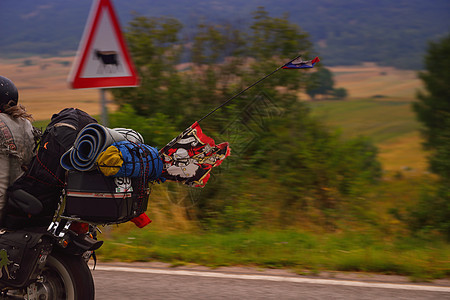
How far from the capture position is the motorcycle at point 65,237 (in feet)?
9.92

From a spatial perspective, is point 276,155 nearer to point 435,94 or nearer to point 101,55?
point 435,94

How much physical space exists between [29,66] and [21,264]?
17376 millimetres

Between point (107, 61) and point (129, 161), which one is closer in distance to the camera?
point (129, 161)

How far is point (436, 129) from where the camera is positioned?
8547 millimetres

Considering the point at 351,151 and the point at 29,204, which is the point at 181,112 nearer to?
the point at 351,151

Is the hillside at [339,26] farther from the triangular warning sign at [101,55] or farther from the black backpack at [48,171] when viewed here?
the black backpack at [48,171]

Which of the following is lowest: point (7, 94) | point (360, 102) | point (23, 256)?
point (23, 256)

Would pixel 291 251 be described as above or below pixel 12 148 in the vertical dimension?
below

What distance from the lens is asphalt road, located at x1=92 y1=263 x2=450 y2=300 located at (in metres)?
4.34

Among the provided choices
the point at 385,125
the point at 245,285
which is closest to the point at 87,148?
the point at 245,285

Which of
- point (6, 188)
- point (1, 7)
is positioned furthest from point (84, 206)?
point (1, 7)

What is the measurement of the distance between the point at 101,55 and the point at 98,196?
2.36 m

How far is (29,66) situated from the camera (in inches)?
750

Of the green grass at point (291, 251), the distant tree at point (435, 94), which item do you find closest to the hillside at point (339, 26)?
the distant tree at point (435, 94)
